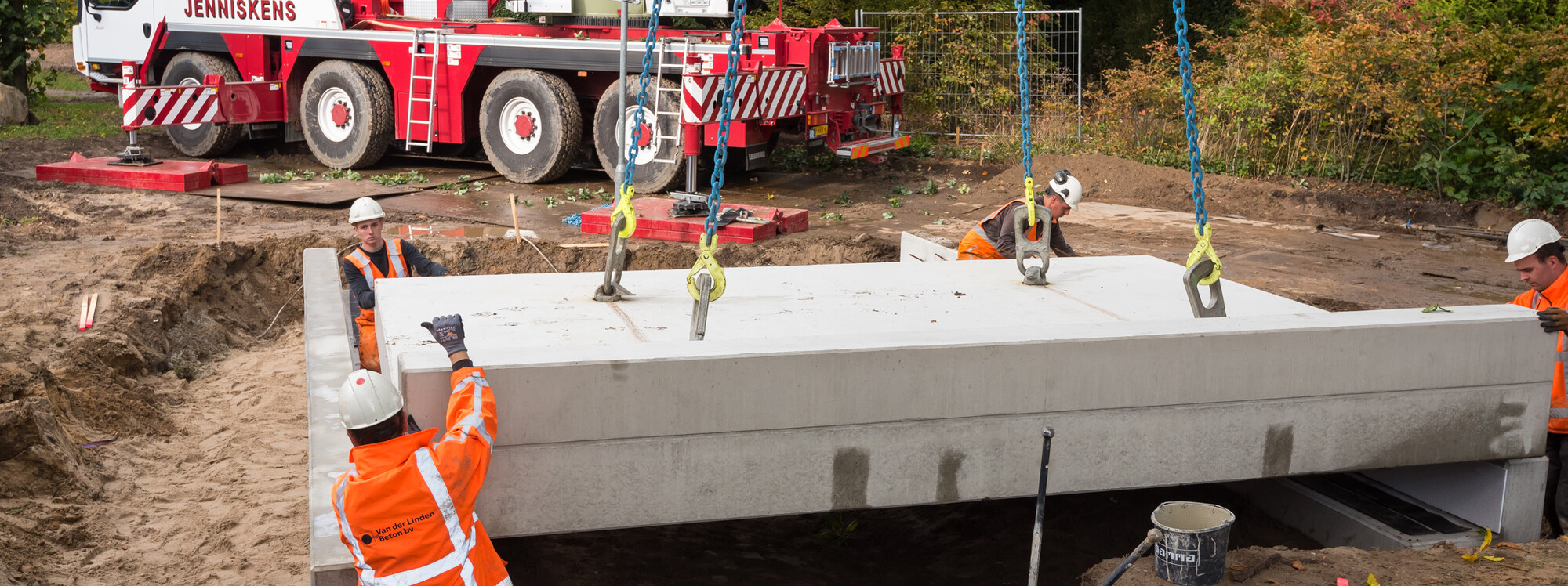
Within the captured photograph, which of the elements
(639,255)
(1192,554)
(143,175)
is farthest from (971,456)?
(143,175)

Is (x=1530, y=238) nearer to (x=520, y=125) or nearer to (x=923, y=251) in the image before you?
(x=923, y=251)

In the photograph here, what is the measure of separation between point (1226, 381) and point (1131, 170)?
32.3 feet

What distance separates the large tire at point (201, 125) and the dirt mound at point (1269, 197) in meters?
9.74

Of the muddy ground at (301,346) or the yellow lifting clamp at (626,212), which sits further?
the muddy ground at (301,346)

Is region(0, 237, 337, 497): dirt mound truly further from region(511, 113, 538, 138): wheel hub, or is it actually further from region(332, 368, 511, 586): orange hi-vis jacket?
region(511, 113, 538, 138): wheel hub

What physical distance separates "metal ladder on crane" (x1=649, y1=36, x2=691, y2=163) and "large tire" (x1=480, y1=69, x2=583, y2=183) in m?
1.31

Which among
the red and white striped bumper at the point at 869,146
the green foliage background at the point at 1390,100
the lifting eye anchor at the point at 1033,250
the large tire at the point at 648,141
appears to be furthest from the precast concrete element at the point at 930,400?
the green foliage background at the point at 1390,100

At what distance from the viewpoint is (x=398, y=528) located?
338 centimetres

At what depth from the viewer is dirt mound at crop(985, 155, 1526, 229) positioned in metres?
12.5

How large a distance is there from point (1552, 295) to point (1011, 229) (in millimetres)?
2847

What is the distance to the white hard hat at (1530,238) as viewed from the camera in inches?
198

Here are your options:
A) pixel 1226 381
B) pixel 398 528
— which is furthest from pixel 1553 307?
pixel 398 528

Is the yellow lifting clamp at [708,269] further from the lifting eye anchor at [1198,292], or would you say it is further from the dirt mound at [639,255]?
the dirt mound at [639,255]

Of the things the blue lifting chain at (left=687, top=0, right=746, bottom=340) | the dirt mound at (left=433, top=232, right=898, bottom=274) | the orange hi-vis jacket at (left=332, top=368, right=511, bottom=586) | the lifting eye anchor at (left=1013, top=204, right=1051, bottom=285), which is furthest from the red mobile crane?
the orange hi-vis jacket at (left=332, top=368, right=511, bottom=586)
